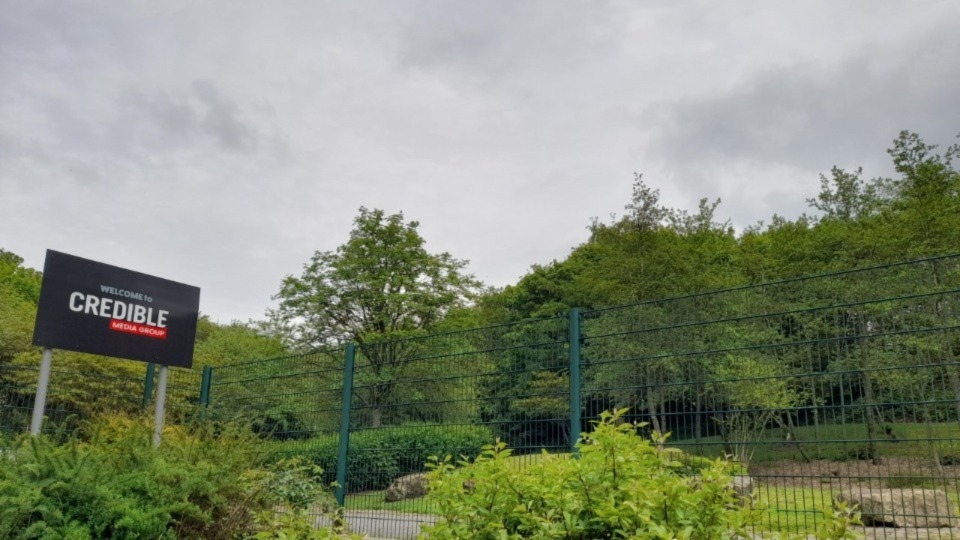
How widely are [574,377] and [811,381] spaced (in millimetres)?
1935

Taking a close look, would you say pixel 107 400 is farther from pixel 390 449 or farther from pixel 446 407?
pixel 446 407

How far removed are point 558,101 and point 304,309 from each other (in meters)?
15.0

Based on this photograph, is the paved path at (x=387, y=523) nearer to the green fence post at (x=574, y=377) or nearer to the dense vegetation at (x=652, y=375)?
the dense vegetation at (x=652, y=375)

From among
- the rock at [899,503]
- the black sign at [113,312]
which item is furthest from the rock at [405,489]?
the black sign at [113,312]

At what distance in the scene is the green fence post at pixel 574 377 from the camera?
19.6ft

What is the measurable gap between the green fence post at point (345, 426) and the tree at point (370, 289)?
49.1ft

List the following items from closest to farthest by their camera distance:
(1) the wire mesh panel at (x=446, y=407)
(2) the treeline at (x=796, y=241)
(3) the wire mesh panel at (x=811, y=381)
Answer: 1. (3) the wire mesh panel at (x=811, y=381)
2. (1) the wire mesh panel at (x=446, y=407)
3. (2) the treeline at (x=796, y=241)

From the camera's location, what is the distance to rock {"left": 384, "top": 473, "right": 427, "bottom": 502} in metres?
6.97

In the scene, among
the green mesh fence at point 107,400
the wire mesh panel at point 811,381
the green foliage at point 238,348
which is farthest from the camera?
the green foliage at point 238,348

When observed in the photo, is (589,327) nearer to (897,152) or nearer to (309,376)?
(309,376)

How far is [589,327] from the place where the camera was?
641 centimetres

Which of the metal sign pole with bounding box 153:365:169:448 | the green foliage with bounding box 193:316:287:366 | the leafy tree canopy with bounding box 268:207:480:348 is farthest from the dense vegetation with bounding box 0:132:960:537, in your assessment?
the green foliage with bounding box 193:316:287:366

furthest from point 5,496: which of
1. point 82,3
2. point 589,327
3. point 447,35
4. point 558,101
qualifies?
point 558,101

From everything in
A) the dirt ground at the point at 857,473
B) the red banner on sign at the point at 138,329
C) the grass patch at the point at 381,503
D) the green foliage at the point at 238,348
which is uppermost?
the green foliage at the point at 238,348
